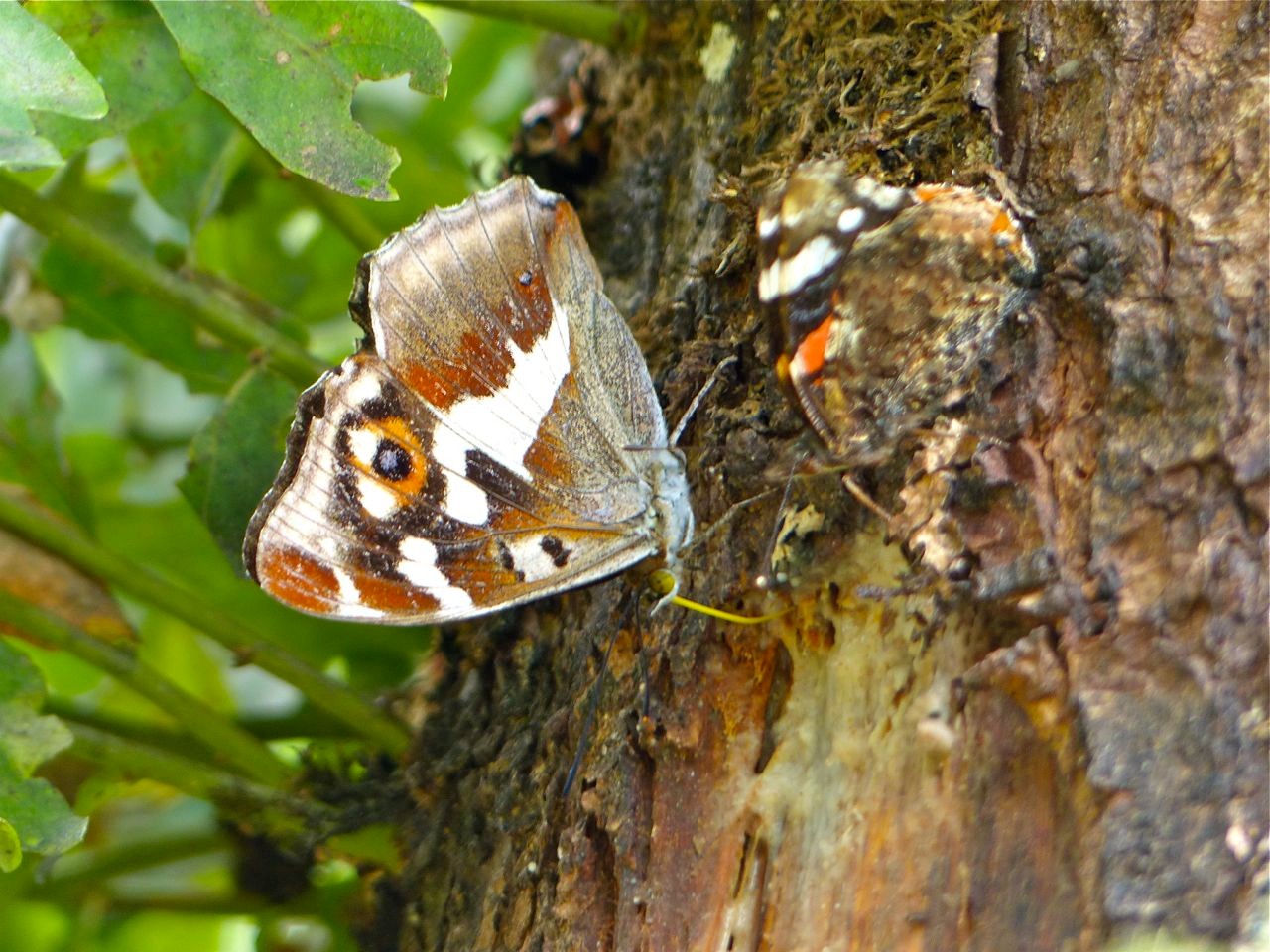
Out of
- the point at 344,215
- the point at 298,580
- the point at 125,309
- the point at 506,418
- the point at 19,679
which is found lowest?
the point at 19,679

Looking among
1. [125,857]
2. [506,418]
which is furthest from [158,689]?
[506,418]

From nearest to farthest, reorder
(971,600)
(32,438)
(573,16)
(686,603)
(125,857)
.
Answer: (971,600), (686,603), (573,16), (32,438), (125,857)

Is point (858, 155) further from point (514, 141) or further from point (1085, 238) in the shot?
point (514, 141)

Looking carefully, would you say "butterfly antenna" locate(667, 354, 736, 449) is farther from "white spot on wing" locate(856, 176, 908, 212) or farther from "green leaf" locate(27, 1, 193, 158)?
"green leaf" locate(27, 1, 193, 158)

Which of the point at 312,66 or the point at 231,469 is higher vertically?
the point at 312,66

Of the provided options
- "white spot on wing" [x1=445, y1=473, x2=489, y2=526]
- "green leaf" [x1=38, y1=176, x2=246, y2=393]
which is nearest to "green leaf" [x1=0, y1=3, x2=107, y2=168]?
"white spot on wing" [x1=445, y1=473, x2=489, y2=526]

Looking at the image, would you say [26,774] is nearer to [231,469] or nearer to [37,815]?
[37,815]

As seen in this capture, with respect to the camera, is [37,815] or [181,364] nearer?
[37,815]
